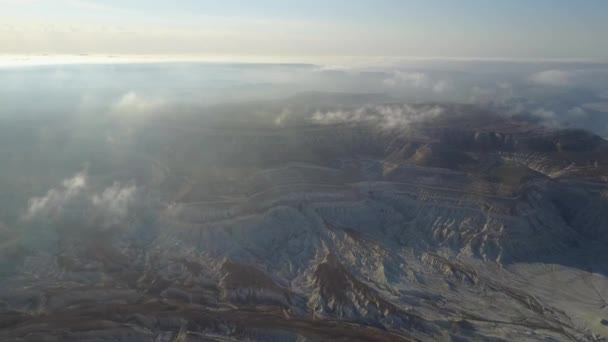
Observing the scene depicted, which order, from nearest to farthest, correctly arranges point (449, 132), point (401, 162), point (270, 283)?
point (270, 283)
point (401, 162)
point (449, 132)

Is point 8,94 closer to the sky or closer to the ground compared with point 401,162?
closer to the sky

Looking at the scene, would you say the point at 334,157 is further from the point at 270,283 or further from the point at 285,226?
the point at 270,283

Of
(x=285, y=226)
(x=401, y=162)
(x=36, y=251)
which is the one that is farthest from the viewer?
(x=401, y=162)

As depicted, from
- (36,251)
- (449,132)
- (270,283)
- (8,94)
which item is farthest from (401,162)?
(8,94)

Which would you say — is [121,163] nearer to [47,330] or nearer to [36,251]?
[36,251]

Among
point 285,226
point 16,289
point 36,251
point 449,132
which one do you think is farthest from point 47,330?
point 449,132

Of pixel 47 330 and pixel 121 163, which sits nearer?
pixel 47 330

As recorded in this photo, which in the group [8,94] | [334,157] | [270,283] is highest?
[8,94]
